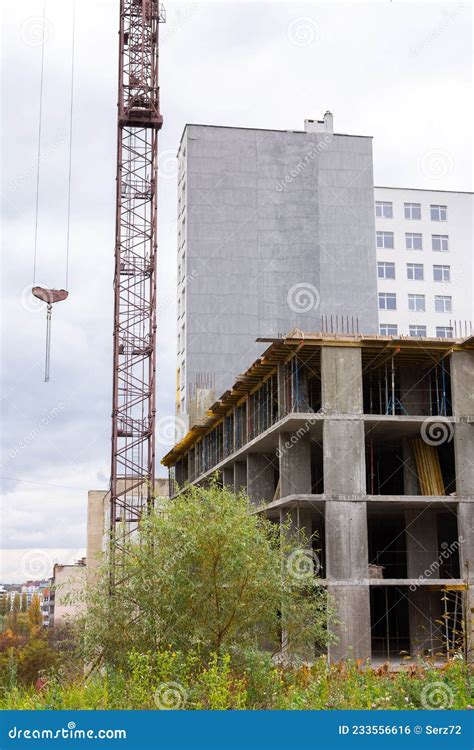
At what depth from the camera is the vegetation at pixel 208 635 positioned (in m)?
16.0

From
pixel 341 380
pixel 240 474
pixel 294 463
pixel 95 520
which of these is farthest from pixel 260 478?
pixel 95 520

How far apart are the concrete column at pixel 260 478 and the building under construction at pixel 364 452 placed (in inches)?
2.0

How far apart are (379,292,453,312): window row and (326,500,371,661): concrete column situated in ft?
138

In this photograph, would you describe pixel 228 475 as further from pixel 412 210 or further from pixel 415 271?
pixel 412 210

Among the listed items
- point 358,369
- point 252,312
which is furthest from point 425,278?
point 358,369

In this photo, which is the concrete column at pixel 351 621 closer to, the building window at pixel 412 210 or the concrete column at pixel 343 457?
the concrete column at pixel 343 457

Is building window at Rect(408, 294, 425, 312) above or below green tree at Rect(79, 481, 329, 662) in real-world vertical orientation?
above

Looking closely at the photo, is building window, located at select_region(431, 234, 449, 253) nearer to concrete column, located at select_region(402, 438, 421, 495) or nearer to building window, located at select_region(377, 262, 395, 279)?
building window, located at select_region(377, 262, 395, 279)

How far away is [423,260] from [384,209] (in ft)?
16.9

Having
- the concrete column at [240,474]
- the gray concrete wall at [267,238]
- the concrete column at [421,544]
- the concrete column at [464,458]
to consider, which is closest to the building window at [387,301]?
the gray concrete wall at [267,238]

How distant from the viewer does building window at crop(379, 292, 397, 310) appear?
237ft

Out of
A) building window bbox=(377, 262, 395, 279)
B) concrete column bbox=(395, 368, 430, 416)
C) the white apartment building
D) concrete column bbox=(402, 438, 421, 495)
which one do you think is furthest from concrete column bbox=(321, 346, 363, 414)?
building window bbox=(377, 262, 395, 279)

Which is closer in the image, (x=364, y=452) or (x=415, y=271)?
(x=364, y=452)

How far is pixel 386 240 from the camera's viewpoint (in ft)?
240
